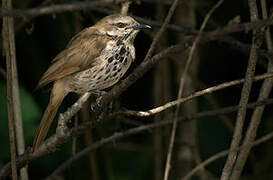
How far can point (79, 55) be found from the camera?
422 centimetres

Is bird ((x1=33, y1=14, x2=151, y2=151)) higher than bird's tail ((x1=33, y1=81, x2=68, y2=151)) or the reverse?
higher

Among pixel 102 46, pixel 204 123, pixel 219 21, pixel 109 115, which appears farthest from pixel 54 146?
pixel 219 21

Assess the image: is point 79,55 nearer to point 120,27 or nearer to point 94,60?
point 94,60

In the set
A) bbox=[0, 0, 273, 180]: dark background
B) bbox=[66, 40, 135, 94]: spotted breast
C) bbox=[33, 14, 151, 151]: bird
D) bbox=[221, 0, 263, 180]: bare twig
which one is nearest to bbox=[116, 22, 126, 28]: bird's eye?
bbox=[33, 14, 151, 151]: bird

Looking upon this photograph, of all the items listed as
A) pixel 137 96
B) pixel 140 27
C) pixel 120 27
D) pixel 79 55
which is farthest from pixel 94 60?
pixel 137 96

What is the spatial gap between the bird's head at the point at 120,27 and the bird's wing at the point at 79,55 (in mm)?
72

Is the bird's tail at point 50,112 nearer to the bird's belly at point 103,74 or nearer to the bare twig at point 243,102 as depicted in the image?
the bird's belly at point 103,74

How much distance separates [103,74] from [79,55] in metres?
0.28

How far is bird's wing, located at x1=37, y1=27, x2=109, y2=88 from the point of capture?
4203 millimetres

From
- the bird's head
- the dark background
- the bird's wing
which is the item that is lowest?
the dark background

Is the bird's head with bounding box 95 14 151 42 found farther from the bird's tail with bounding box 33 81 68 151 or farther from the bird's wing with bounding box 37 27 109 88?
the bird's tail with bounding box 33 81 68 151

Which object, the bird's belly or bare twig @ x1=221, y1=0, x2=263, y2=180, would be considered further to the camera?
the bird's belly

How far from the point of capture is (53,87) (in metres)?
4.34

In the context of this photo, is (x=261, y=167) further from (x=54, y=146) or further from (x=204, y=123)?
(x=54, y=146)
